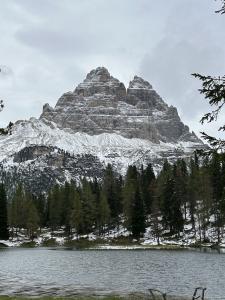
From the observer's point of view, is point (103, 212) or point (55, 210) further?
point (55, 210)

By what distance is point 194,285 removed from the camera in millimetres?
38062

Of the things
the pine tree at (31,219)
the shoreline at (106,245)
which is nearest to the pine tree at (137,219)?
the shoreline at (106,245)

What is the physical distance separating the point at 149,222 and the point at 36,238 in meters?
31.8

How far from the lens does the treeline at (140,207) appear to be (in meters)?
103

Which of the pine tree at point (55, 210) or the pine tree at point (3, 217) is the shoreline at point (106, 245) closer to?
the pine tree at point (3, 217)

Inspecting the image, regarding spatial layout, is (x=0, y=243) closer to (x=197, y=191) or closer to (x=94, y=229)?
(x=94, y=229)

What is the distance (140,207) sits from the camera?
109 meters

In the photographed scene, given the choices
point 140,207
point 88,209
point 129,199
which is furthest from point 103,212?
point 140,207

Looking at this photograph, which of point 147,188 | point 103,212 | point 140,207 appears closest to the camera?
point 140,207

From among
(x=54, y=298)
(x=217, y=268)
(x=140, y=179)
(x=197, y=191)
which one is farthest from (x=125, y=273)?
(x=140, y=179)

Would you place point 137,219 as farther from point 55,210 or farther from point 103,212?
point 55,210

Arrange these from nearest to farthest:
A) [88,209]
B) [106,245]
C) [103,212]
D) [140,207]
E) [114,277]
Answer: [114,277]
[106,245]
[140,207]
[103,212]
[88,209]

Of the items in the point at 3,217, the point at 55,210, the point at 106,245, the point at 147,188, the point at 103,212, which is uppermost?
the point at 147,188

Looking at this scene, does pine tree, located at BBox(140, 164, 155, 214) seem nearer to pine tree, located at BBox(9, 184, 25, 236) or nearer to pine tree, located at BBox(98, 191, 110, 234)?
pine tree, located at BBox(98, 191, 110, 234)
